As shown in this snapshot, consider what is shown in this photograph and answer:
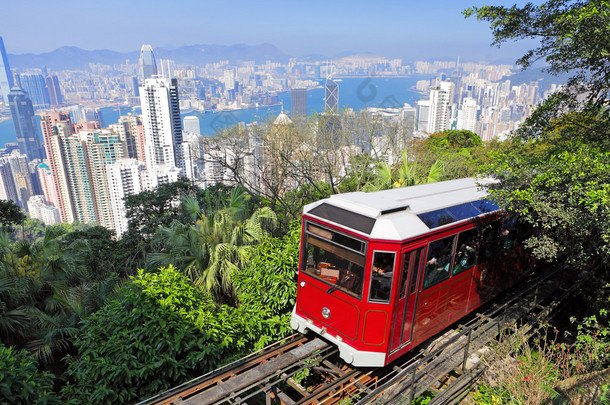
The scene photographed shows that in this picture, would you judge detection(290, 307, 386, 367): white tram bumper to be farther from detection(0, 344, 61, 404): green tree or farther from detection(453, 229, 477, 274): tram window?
detection(0, 344, 61, 404): green tree

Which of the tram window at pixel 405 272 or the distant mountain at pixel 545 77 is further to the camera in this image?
the distant mountain at pixel 545 77

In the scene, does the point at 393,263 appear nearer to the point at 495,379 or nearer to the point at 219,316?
the point at 495,379

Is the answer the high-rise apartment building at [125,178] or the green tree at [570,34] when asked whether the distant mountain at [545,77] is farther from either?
the high-rise apartment building at [125,178]

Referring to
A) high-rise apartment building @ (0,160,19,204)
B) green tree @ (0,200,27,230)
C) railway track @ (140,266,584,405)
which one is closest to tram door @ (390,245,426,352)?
railway track @ (140,266,584,405)

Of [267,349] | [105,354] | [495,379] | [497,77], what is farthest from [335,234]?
[497,77]

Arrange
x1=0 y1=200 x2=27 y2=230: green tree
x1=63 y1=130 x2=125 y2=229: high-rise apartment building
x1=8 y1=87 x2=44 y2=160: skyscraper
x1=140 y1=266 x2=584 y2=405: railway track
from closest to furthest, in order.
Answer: x1=140 y1=266 x2=584 y2=405: railway track
x1=0 y1=200 x2=27 y2=230: green tree
x1=63 y1=130 x2=125 y2=229: high-rise apartment building
x1=8 y1=87 x2=44 y2=160: skyscraper

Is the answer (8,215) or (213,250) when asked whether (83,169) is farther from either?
(213,250)

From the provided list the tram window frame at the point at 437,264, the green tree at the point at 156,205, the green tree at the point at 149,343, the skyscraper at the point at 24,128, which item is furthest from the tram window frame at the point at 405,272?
the skyscraper at the point at 24,128

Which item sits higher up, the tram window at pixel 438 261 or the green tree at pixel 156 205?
the tram window at pixel 438 261
